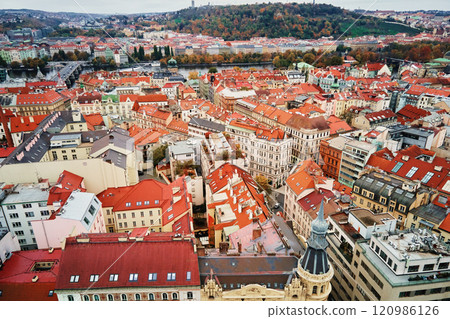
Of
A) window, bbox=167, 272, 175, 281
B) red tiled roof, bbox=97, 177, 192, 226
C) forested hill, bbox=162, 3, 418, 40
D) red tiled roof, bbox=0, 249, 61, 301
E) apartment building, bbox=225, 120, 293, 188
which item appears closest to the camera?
window, bbox=167, 272, 175, 281

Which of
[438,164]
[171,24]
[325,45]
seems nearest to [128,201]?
[438,164]

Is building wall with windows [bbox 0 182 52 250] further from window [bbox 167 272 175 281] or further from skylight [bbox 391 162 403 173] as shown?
skylight [bbox 391 162 403 173]

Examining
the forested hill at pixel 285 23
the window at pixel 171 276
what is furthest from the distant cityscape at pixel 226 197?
the forested hill at pixel 285 23

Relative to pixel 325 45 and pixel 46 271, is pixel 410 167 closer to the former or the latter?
pixel 46 271

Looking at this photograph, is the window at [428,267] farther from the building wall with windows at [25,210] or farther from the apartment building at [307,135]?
the apartment building at [307,135]

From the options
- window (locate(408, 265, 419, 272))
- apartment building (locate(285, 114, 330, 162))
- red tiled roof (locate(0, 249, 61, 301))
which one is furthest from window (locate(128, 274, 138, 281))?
apartment building (locate(285, 114, 330, 162))

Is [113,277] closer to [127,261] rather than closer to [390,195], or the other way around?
[127,261]

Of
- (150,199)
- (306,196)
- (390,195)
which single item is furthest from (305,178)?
(150,199)
